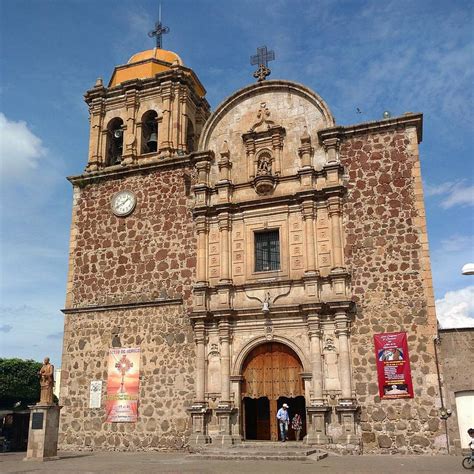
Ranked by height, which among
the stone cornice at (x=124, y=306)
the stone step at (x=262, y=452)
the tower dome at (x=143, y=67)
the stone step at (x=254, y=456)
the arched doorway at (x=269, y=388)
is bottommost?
the stone step at (x=254, y=456)

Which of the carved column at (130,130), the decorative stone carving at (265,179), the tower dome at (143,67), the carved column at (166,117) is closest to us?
the decorative stone carving at (265,179)

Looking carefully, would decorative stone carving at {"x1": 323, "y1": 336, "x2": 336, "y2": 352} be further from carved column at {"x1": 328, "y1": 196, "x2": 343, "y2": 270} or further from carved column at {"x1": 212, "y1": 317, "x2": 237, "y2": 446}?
carved column at {"x1": 212, "y1": 317, "x2": 237, "y2": 446}

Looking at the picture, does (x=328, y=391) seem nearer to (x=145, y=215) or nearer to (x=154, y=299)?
(x=154, y=299)

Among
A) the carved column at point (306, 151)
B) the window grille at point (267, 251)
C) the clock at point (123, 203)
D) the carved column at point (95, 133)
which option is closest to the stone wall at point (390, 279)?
the carved column at point (306, 151)

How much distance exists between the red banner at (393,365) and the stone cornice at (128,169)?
8444 mm

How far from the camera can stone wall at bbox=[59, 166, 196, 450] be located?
16703mm

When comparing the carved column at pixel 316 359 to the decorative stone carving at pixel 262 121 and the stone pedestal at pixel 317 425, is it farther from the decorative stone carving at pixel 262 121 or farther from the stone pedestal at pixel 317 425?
the decorative stone carving at pixel 262 121

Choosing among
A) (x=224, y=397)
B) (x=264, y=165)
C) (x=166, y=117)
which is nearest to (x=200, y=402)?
(x=224, y=397)

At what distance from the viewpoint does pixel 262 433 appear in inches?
622

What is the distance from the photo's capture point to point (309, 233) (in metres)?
16.3

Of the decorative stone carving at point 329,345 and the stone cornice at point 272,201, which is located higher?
the stone cornice at point 272,201

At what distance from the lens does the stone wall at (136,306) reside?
1670 centimetres

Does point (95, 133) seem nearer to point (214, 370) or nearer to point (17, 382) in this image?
point (214, 370)

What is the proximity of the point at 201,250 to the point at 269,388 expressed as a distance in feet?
15.2
